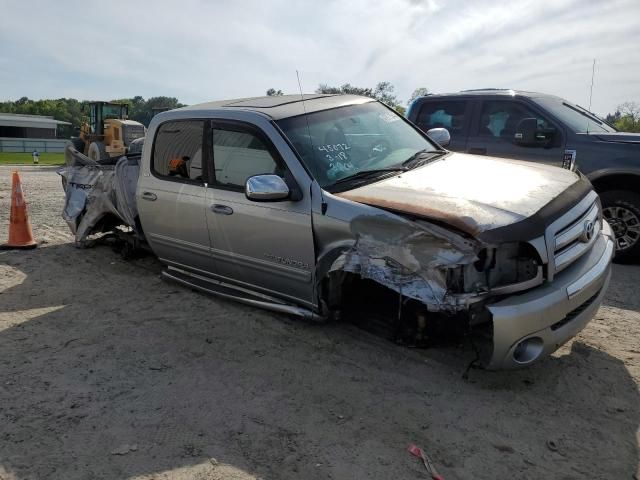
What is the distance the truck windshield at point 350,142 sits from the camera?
394cm

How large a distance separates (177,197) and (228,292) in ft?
3.24

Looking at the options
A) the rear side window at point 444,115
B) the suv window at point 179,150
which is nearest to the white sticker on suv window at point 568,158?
the rear side window at point 444,115

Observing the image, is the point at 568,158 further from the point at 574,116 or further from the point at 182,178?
the point at 182,178

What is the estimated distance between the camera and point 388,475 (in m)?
2.54

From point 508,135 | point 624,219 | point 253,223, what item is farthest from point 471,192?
point 508,135

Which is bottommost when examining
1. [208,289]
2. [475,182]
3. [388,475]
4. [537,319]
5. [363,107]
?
[388,475]

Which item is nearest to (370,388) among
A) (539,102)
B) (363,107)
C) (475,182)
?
(475,182)

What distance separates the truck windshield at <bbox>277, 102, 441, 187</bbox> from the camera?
3936 millimetres

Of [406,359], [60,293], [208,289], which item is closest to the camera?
[406,359]

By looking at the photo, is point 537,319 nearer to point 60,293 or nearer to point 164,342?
point 164,342

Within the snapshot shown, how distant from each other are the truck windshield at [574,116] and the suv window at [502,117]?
0.21 meters

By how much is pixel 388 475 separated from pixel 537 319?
3.93 feet

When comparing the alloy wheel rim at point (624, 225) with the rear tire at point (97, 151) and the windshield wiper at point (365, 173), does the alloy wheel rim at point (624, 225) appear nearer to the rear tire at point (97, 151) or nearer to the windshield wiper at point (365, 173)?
the windshield wiper at point (365, 173)

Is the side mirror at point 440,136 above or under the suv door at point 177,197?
above
